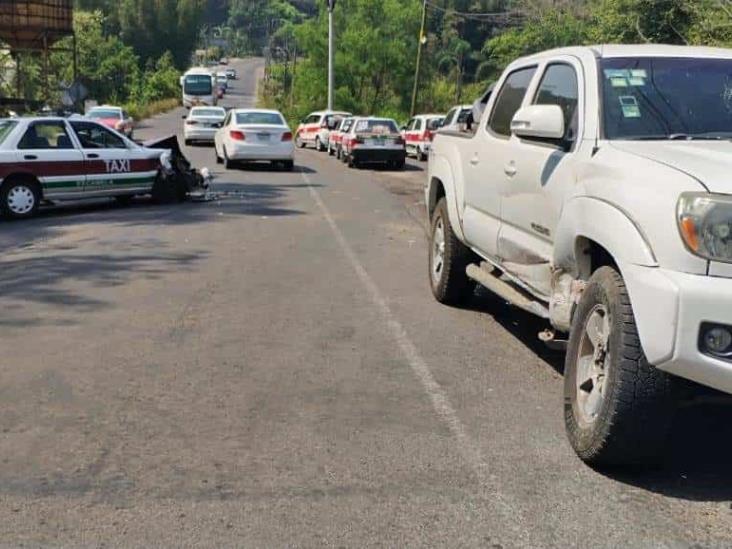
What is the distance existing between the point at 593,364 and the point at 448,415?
1037mm

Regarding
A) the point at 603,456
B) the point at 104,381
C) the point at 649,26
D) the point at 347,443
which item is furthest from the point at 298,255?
the point at 649,26

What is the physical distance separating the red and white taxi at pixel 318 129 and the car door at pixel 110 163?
2039cm

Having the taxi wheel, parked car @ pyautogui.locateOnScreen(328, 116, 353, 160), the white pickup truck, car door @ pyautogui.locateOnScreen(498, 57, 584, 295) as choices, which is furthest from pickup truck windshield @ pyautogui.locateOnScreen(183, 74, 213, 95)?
car door @ pyautogui.locateOnScreen(498, 57, 584, 295)

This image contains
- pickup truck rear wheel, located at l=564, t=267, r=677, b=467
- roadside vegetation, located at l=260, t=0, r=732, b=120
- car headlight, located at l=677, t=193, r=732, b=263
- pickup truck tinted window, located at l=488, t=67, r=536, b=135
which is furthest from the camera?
roadside vegetation, located at l=260, t=0, r=732, b=120

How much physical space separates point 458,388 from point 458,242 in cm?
220

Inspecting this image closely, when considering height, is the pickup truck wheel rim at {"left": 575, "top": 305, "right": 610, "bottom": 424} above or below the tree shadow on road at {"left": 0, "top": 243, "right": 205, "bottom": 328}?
above

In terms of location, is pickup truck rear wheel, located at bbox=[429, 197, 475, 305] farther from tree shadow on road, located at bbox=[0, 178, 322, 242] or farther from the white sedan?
the white sedan

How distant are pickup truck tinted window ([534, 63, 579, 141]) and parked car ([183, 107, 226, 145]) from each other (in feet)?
103

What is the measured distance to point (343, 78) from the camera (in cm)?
5716

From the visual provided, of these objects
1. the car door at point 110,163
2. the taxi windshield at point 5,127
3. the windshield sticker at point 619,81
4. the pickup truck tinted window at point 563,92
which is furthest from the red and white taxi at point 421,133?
the windshield sticker at point 619,81

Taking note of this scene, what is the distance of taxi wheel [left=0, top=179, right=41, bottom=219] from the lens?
13930 mm

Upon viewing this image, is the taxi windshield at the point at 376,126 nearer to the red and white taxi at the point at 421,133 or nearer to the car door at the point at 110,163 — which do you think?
the red and white taxi at the point at 421,133

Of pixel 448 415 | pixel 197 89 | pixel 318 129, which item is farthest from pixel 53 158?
pixel 197 89

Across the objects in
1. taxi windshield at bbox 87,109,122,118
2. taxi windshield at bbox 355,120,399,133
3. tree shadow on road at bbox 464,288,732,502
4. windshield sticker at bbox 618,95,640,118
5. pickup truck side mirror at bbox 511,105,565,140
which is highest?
windshield sticker at bbox 618,95,640,118
